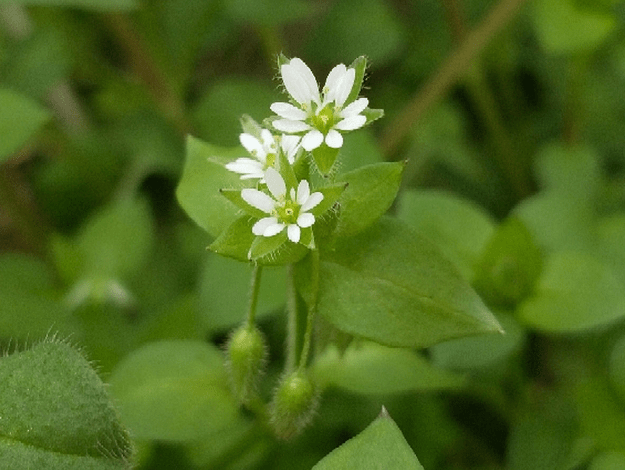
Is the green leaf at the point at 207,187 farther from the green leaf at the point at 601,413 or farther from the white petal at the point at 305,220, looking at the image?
the green leaf at the point at 601,413

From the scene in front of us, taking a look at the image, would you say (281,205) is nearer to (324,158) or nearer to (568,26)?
(324,158)

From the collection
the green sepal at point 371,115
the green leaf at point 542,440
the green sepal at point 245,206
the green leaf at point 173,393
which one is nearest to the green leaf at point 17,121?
the green leaf at point 173,393

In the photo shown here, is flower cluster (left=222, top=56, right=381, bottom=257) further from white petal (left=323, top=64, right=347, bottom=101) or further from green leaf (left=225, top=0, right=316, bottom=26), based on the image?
green leaf (left=225, top=0, right=316, bottom=26)

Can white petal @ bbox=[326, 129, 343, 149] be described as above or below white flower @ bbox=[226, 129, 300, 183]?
above

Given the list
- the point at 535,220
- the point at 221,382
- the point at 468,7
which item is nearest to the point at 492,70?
the point at 468,7

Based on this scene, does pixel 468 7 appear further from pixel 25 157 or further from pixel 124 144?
pixel 25 157

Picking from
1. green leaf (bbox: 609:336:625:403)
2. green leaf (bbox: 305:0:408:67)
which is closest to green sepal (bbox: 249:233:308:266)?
green leaf (bbox: 609:336:625:403)
